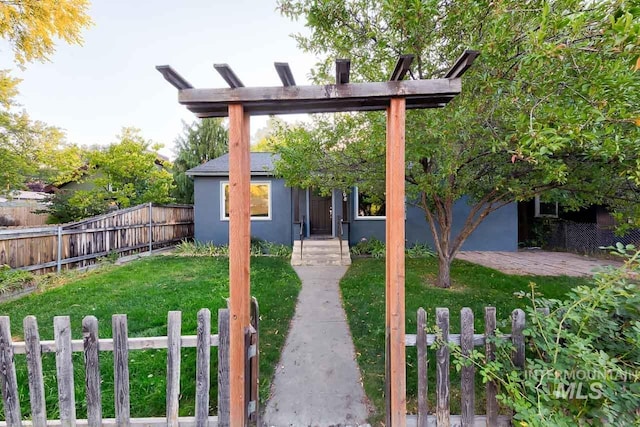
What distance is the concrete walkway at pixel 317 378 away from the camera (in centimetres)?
218

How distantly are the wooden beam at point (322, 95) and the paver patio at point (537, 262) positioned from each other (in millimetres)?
6393

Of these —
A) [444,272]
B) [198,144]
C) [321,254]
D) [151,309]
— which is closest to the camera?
[151,309]

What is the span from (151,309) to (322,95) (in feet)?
13.9

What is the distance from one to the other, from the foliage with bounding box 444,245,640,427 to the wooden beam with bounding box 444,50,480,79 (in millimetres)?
1431

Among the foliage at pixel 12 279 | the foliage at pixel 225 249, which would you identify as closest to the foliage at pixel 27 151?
the foliage at pixel 225 249

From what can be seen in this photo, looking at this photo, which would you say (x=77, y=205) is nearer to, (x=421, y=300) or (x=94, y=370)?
(x=94, y=370)

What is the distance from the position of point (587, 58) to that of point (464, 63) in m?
1.31

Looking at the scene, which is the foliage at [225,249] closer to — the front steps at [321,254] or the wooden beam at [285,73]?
the front steps at [321,254]

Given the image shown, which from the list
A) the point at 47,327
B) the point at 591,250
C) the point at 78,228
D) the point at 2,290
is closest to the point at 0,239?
the point at 2,290

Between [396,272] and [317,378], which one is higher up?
[396,272]

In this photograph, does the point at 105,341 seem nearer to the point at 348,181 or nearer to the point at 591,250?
the point at 348,181

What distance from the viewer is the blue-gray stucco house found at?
391 inches

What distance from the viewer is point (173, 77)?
6.03 ft

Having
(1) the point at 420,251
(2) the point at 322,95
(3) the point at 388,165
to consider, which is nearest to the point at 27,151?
(2) the point at 322,95
